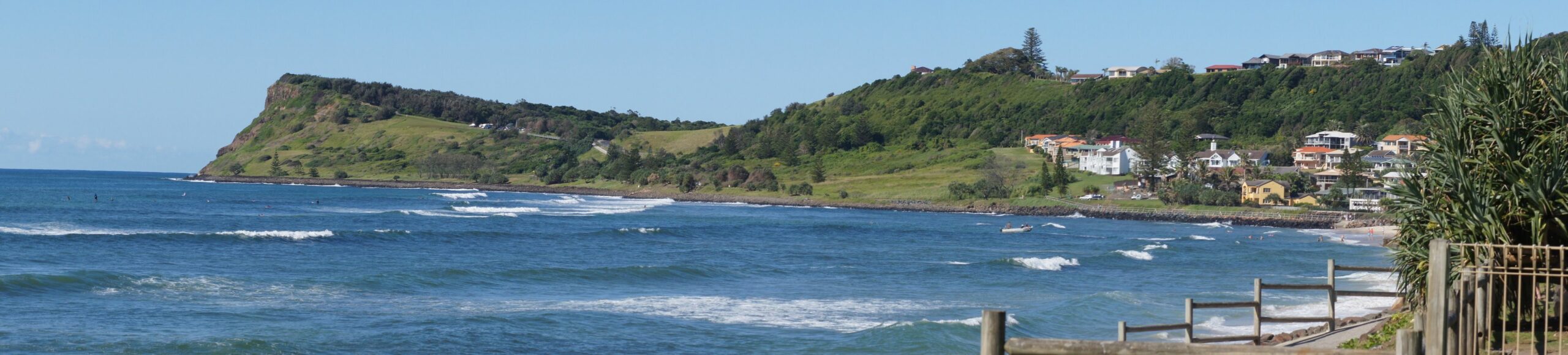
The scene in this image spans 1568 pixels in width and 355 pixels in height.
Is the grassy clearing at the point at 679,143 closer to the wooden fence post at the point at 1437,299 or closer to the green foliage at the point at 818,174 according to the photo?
the green foliage at the point at 818,174

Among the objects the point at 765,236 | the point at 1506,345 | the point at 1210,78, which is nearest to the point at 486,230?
the point at 765,236

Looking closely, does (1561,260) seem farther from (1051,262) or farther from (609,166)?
(609,166)

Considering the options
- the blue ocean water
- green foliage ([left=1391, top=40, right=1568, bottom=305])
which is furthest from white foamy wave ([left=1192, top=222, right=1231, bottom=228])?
green foliage ([left=1391, top=40, right=1568, bottom=305])

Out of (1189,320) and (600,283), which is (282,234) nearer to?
(600,283)

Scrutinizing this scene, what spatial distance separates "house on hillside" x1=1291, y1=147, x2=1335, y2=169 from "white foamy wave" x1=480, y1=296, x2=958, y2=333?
316 feet

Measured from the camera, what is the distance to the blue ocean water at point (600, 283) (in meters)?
22.0

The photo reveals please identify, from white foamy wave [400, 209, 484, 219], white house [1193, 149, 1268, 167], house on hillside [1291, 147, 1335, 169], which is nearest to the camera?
white foamy wave [400, 209, 484, 219]

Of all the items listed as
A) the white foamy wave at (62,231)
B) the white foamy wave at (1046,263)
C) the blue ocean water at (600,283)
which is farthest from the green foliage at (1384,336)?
the white foamy wave at (62,231)

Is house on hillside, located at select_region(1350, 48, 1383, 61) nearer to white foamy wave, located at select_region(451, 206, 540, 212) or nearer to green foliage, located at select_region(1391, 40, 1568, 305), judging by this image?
white foamy wave, located at select_region(451, 206, 540, 212)

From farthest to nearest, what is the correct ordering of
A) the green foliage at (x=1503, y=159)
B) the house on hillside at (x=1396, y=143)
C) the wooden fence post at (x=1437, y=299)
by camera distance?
the house on hillside at (x=1396, y=143) → the green foliage at (x=1503, y=159) → the wooden fence post at (x=1437, y=299)

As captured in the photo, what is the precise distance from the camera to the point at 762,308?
2698 cm

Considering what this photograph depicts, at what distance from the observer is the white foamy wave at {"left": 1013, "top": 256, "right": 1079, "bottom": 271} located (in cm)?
3988

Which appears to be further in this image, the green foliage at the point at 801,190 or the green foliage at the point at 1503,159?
the green foliage at the point at 801,190

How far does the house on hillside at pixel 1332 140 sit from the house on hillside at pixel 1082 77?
58.8 m
